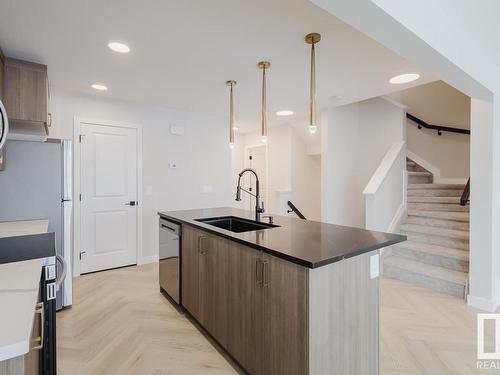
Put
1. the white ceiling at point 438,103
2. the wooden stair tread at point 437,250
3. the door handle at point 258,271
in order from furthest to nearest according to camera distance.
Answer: the white ceiling at point 438,103, the wooden stair tread at point 437,250, the door handle at point 258,271

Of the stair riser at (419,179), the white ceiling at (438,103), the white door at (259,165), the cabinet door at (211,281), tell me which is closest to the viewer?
the cabinet door at (211,281)

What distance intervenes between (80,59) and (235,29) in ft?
5.15

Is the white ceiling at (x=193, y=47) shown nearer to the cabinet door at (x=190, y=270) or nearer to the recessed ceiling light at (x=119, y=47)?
the recessed ceiling light at (x=119, y=47)

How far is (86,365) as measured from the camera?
74.6 inches

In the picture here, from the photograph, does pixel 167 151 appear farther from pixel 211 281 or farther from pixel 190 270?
pixel 211 281

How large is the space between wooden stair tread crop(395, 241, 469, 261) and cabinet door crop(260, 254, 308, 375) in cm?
287

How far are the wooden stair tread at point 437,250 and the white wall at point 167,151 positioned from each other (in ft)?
9.63

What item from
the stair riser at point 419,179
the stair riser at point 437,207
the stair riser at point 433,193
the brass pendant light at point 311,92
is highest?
the brass pendant light at point 311,92

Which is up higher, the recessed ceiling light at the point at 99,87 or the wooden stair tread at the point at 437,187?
the recessed ceiling light at the point at 99,87

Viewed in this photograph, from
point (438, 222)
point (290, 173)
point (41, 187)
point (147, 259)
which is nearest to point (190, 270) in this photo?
point (41, 187)

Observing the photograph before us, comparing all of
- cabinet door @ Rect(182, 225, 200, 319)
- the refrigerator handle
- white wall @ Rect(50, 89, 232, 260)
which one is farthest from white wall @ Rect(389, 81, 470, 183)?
the refrigerator handle

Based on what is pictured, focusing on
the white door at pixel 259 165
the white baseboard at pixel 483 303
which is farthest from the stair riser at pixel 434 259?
the white door at pixel 259 165

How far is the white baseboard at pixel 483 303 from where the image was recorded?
261cm

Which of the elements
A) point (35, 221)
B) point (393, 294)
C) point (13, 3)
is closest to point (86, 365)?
point (35, 221)
